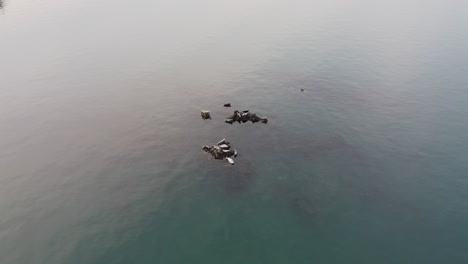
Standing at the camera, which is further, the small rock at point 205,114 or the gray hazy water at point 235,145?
the small rock at point 205,114

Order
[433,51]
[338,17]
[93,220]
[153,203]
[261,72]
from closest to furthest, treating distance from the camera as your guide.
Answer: [93,220] < [153,203] < [261,72] < [433,51] < [338,17]

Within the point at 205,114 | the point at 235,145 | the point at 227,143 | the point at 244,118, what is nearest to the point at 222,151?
the point at 227,143

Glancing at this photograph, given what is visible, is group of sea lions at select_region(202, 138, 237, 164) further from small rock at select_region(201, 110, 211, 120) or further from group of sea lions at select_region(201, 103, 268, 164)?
small rock at select_region(201, 110, 211, 120)

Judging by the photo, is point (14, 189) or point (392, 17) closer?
point (14, 189)

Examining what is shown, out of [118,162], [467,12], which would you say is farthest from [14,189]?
[467,12]

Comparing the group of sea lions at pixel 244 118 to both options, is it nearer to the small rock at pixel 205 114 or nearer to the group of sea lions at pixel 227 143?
the group of sea lions at pixel 227 143

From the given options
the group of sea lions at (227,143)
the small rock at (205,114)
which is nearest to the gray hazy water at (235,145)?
the small rock at (205,114)

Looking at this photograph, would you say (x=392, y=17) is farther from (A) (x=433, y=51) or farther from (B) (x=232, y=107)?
(B) (x=232, y=107)

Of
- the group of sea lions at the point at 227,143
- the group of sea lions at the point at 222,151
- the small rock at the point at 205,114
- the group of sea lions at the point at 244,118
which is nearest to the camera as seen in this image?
the group of sea lions at the point at 222,151
